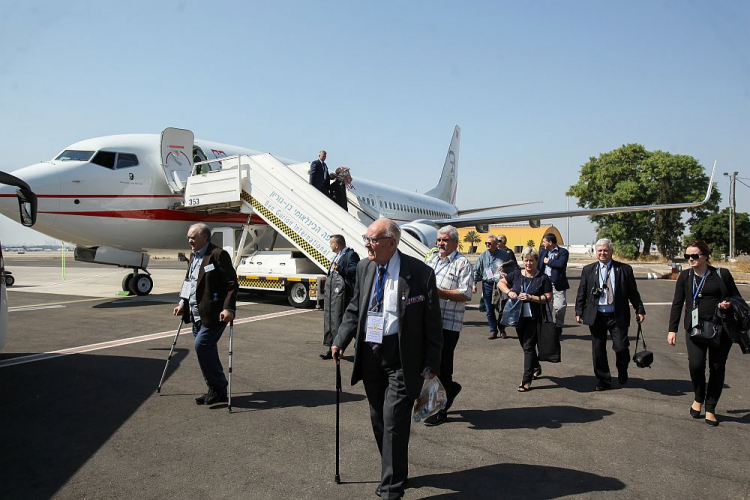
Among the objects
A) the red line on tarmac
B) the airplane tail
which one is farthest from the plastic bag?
the airplane tail

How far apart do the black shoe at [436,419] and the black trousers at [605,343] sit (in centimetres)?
212

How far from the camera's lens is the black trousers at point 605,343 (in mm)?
5801

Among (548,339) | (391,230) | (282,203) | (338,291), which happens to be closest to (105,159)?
(282,203)

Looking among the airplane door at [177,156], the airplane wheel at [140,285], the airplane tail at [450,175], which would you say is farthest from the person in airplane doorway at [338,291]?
the airplane tail at [450,175]

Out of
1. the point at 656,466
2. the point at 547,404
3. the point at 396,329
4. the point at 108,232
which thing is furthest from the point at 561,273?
the point at 108,232

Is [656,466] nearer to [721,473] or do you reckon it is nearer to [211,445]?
[721,473]

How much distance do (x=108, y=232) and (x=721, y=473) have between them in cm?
1267

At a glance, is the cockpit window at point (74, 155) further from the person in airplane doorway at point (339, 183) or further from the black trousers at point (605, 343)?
the black trousers at point (605, 343)

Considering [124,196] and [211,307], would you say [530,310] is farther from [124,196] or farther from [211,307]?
[124,196]

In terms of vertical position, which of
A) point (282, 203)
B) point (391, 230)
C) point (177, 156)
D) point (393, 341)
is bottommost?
point (393, 341)

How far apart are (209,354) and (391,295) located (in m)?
2.56

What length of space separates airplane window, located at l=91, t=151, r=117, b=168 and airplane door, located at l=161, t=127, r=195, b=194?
3.83ft

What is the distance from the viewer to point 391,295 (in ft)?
11.2

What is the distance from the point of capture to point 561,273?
844 centimetres
